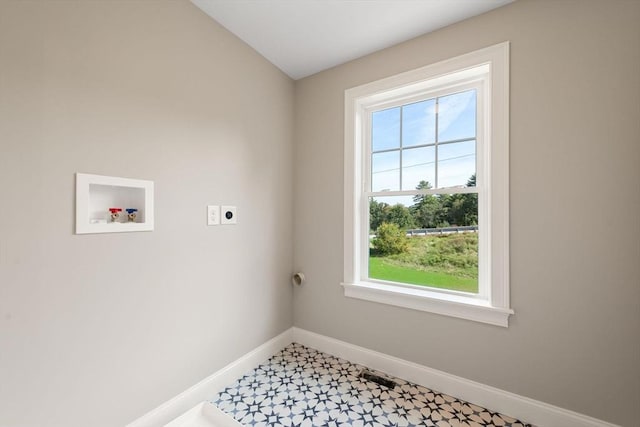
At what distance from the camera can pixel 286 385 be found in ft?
5.52

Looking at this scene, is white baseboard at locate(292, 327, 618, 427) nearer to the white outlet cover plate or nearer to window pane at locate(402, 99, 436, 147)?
the white outlet cover plate

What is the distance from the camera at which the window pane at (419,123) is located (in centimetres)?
184

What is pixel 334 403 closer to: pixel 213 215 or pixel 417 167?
pixel 213 215

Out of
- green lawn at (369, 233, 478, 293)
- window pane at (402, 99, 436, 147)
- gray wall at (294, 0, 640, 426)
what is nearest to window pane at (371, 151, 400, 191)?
window pane at (402, 99, 436, 147)

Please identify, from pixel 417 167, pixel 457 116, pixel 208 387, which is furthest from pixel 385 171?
pixel 208 387

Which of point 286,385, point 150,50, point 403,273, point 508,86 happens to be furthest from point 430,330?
point 150,50

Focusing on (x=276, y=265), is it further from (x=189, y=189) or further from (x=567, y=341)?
(x=567, y=341)

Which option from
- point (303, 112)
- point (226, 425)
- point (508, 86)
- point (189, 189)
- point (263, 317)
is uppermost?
point (303, 112)

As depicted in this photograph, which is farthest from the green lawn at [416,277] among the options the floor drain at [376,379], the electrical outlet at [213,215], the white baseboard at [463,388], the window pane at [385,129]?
the electrical outlet at [213,215]

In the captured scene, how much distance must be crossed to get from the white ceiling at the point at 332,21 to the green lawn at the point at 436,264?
4.60 ft

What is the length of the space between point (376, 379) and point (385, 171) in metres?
1.51

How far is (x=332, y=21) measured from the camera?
1606 millimetres

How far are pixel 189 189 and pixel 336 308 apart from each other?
141cm

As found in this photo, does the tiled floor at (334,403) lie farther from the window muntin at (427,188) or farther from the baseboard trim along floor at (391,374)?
the window muntin at (427,188)
